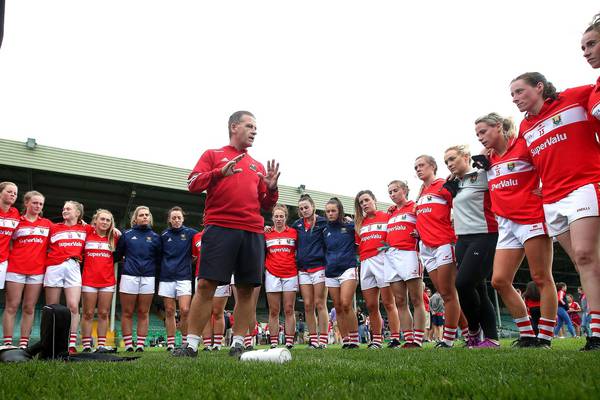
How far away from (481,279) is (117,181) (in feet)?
54.6

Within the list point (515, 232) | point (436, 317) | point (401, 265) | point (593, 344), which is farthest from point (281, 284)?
point (436, 317)

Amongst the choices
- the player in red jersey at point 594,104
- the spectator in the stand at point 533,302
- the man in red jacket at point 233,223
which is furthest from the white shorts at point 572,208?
the spectator in the stand at point 533,302

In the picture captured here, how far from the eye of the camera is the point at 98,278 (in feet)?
26.8

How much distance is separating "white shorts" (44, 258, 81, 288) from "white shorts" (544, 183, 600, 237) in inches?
264

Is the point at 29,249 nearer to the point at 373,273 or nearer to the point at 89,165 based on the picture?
the point at 373,273

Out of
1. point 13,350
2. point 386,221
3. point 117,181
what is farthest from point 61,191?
point 13,350

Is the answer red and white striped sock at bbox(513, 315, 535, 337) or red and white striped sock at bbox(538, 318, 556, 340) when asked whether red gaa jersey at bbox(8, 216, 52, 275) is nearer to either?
red and white striped sock at bbox(513, 315, 535, 337)

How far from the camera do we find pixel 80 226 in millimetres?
8172

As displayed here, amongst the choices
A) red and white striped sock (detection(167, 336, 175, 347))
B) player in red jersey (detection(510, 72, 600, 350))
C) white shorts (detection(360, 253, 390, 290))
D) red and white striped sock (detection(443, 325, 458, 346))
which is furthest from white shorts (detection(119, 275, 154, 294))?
player in red jersey (detection(510, 72, 600, 350))

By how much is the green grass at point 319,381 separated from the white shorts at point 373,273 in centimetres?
430

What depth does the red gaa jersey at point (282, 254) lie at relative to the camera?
898 cm

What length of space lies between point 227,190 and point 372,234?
135 inches

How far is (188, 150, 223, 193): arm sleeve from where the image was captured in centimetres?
480

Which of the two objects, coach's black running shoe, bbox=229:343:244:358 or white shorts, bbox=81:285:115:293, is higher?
white shorts, bbox=81:285:115:293
